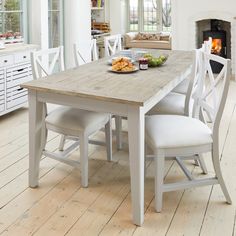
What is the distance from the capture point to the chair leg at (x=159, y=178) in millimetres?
2473

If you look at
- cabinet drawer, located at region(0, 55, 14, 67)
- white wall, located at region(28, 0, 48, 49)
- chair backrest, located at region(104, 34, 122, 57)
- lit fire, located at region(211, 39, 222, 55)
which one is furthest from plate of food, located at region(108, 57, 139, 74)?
lit fire, located at region(211, 39, 222, 55)

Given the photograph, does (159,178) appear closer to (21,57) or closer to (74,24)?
(21,57)

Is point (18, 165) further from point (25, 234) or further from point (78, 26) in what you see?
point (78, 26)

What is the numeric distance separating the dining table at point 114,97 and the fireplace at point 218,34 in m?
4.72

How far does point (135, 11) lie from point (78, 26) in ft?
13.5

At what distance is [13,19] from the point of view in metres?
5.35

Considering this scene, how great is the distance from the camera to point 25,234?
7.58 ft

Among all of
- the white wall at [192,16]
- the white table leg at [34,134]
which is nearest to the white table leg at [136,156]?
the white table leg at [34,134]

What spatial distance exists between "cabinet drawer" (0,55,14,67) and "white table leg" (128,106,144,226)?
8.60ft

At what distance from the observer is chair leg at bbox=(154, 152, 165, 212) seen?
8.11 feet

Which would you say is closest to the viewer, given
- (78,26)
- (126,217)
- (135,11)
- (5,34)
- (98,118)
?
(126,217)

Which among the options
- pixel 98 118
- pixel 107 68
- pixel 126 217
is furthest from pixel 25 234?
pixel 107 68

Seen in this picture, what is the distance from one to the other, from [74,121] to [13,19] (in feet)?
9.97

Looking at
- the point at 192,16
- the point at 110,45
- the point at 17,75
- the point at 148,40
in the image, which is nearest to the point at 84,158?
the point at 110,45
